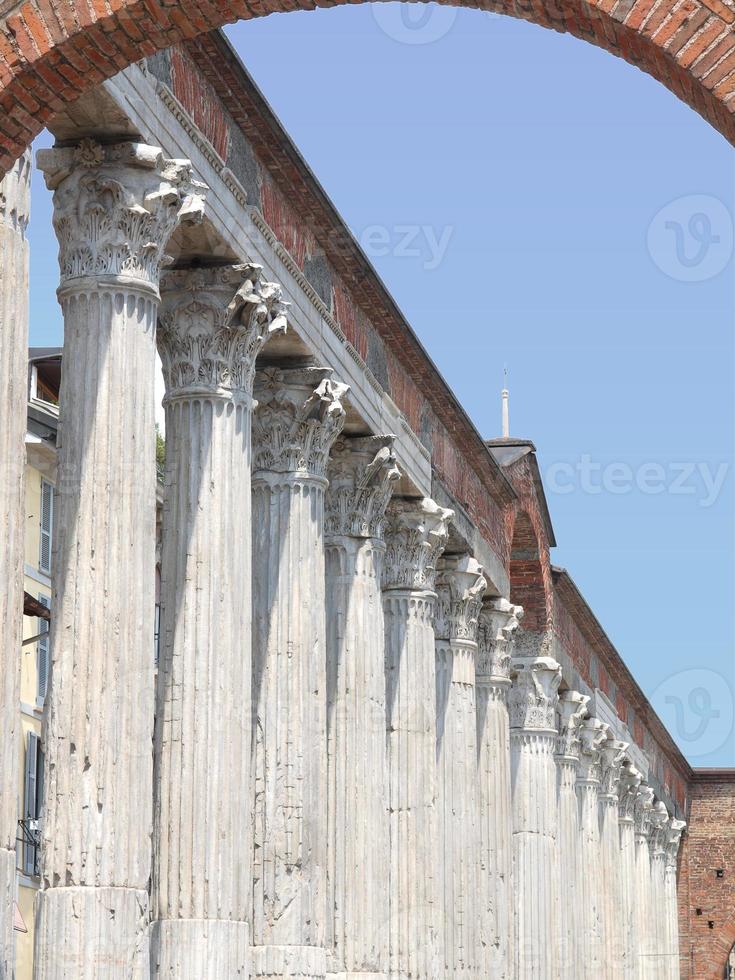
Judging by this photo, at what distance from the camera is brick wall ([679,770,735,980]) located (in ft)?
177

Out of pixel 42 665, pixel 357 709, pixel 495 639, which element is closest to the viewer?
pixel 357 709

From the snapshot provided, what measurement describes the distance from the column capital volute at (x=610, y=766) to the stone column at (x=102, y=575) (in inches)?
989

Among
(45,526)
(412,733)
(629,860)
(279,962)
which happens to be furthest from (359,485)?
(629,860)

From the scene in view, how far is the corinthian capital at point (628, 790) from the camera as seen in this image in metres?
40.3

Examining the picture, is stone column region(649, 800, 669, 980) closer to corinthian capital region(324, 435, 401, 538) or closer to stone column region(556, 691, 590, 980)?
stone column region(556, 691, 590, 980)

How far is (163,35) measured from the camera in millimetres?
8422

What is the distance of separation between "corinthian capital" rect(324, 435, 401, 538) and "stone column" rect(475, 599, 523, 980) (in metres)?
6.46

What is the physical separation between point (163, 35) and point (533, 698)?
78.6ft

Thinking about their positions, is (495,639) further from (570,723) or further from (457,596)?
(570,723)

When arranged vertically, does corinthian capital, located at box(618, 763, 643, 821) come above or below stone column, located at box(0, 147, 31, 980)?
above

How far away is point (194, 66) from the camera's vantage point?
601 inches

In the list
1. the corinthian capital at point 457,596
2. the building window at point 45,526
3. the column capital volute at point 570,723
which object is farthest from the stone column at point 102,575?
the column capital volute at point 570,723

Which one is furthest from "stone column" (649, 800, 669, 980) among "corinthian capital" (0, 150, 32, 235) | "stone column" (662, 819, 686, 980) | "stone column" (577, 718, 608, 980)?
"corinthian capital" (0, 150, 32, 235)

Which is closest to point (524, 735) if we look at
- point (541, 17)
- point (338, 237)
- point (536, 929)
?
point (536, 929)
